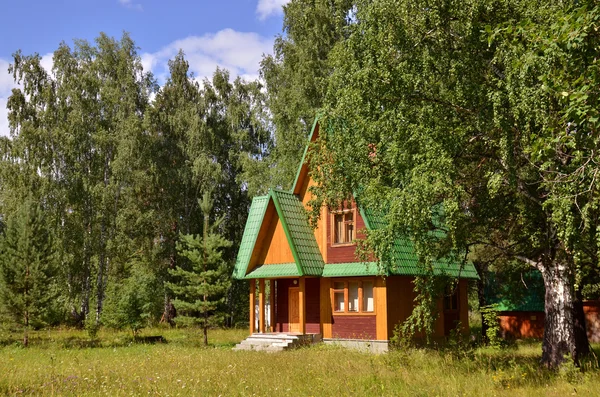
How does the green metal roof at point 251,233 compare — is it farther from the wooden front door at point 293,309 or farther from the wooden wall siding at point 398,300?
the wooden wall siding at point 398,300

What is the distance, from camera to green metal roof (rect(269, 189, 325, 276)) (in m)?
23.1

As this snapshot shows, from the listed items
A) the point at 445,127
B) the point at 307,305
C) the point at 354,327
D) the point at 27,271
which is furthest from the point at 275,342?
the point at 445,127

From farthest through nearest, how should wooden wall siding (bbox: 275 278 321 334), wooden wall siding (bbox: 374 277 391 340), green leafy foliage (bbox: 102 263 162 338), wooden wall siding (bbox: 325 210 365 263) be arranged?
green leafy foliage (bbox: 102 263 162 338) → wooden wall siding (bbox: 275 278 321 334) → wooden wall siding (bbox: 325 210 365 263) → wooden wall siding (bbox: 374 277 391 340)

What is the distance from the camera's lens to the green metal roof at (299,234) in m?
23.1

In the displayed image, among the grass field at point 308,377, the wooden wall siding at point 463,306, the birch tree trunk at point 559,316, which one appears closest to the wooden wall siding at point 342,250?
the grass field at point 308,377

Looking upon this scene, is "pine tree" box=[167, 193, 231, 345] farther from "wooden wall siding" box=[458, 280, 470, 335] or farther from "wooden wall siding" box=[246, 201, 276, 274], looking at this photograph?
"wooden wall siding" box=[458, 280, 470, 335]

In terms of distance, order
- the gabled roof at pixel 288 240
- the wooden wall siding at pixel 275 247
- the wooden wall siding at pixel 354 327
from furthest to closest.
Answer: the wooden wall siding at pixel 275 247, the gabled roof at pixel 288 240, the wooden wall siding at pixel 354 327

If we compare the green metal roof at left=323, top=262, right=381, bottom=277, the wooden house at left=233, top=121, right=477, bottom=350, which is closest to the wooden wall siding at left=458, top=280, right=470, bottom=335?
the wooden house at left=233, top=121, right=477, bottom=350

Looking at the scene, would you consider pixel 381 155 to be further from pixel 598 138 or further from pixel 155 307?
pixel 155 307

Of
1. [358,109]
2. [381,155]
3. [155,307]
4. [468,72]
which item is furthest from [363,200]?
[155,307]

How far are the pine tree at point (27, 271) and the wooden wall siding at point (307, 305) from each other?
10.00m

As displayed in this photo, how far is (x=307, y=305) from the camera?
968 inches

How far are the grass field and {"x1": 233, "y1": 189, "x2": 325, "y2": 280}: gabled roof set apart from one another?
4264 millimetres

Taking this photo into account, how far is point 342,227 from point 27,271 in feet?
46.0
